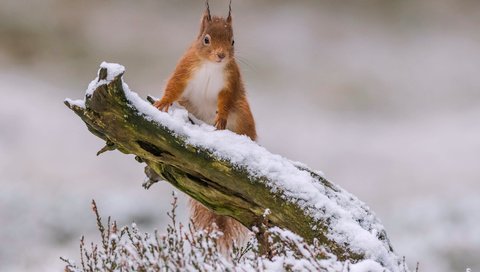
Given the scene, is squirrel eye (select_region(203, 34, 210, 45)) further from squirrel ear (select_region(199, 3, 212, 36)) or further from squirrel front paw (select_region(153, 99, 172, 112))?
squirrel front paw (select_region(153, 99, 172, 112))

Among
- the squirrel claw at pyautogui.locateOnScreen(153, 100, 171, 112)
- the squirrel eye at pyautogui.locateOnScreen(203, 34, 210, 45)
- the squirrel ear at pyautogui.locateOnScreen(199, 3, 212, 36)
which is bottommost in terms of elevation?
the squirrel claw at pyautogui.locateOnScreen(153, 100, 171, 112)

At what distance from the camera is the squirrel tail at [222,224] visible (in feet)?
17.8

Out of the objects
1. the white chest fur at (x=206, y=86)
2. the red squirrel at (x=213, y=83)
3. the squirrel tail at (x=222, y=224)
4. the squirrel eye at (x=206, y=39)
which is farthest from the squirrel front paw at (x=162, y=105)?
the squirrel tail at (x=222, y=224)

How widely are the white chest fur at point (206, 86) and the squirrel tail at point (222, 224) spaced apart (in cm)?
78

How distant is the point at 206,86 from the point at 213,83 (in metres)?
0.05

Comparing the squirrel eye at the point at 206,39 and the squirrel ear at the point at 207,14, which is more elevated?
the squirrel ear at the point at 207,14

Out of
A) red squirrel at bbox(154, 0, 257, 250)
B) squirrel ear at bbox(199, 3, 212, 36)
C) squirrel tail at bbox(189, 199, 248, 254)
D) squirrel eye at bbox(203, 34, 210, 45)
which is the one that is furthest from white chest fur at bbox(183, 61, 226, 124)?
squirrel tail at bbox(189, 199, 248, 254)

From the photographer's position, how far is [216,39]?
521cm

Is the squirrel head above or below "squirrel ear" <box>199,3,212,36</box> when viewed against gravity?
below

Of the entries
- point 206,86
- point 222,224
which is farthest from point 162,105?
point 222,224

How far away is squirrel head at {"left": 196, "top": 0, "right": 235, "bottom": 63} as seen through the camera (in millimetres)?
5152

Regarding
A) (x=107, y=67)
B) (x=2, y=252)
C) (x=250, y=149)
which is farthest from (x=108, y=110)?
(x=2, y=252)

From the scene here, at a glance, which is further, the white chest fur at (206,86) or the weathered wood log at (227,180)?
the white chest fur at (206,86)

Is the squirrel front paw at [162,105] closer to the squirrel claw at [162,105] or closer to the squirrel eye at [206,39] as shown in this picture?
the squirrel claw at [162,105]
